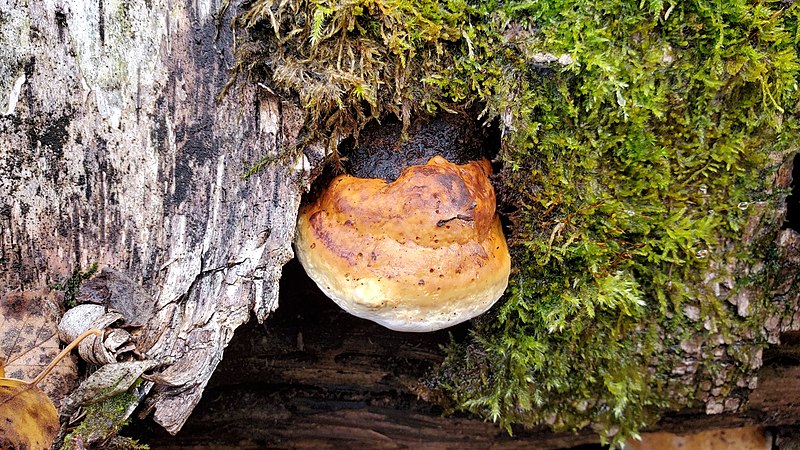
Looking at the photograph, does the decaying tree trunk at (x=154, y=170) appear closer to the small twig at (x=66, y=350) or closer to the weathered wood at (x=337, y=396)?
the small twig at (x=66, y=350)

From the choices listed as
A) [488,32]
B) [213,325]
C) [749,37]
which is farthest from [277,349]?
[749,37]

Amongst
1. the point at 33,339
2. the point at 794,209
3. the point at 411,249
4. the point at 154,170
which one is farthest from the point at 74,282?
the point at 794,209

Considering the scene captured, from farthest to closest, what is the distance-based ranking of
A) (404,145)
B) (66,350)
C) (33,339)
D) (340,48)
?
(404,145)
(340,48)
(33,339)
(66,350)

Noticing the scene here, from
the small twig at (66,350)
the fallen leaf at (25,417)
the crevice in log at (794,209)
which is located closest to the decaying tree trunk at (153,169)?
the small twig at (66,350)

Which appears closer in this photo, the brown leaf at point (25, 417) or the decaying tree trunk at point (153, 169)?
the brown leaf at point (25, 417)

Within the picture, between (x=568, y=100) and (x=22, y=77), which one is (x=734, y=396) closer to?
(x=568, y=100)

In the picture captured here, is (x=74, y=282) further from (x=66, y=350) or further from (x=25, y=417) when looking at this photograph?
(x=25, y=417)
